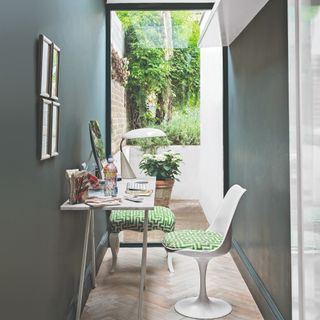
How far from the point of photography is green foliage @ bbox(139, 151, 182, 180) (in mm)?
4527

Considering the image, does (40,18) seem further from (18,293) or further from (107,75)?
(107,75)

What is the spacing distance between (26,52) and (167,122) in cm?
276

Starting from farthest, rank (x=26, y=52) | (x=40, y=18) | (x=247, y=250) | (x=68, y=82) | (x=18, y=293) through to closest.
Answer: (x=247, y=250) < (x=68, y=82) < (x=40, y=18) < (x=26, y=52) < (x=18, y=293)

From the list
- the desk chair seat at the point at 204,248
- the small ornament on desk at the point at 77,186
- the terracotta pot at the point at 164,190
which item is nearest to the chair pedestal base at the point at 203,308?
the desk chair seat at the point at 204,248

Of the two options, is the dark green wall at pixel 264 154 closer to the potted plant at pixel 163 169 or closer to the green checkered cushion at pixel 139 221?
the green checkered cushion at pixel 139 221

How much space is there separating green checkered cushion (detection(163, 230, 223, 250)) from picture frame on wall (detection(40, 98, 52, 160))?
1.17 meters

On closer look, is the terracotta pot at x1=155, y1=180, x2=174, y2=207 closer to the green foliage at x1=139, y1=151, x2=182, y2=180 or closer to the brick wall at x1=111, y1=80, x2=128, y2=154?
the green foliage at x1=139, y1=151, x2=182, y2=180

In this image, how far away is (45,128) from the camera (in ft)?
6.74

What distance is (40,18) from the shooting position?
6.56 ft

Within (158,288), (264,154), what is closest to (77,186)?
(264,154)

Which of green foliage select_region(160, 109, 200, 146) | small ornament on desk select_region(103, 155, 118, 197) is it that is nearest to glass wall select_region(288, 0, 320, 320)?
small ornament on desk select_region(103, 155, 118, 197)

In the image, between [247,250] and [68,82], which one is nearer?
[68,82]

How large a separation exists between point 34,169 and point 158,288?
1.89 m

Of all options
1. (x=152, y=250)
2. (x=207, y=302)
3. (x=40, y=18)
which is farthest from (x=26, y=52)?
(x=152, y=250)
